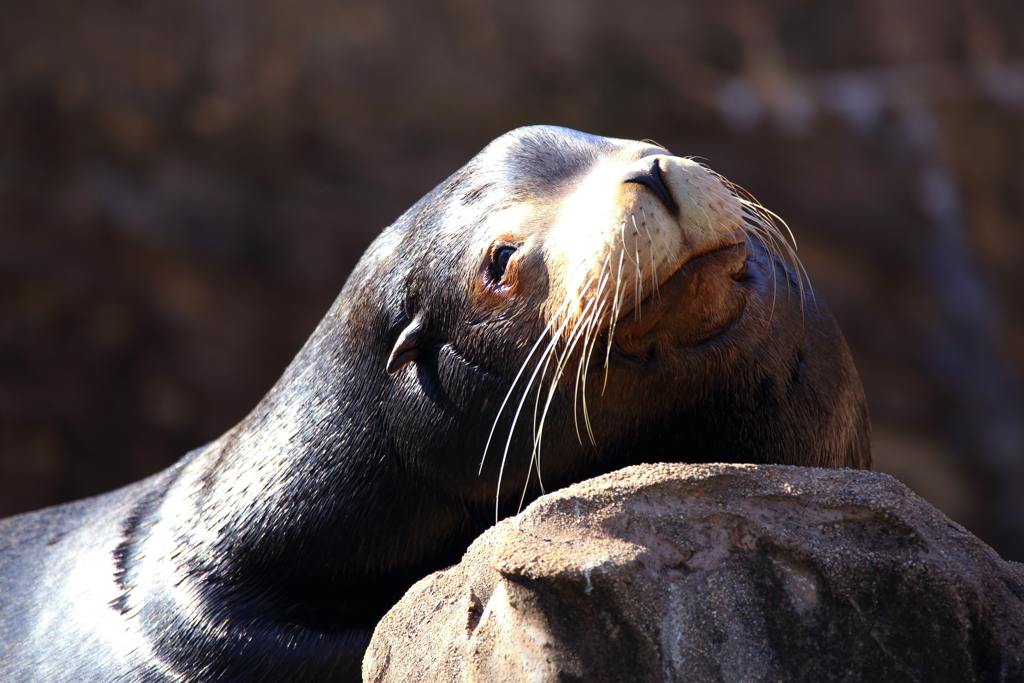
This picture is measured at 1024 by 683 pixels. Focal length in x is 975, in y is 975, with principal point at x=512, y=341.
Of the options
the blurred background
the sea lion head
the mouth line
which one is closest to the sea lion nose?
the sea lion head

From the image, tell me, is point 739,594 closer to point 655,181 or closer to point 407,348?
point 655,181

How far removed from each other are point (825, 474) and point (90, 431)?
7.03 m

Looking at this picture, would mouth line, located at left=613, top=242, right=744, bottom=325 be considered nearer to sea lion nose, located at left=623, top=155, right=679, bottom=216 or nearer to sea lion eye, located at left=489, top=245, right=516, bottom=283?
sea lion nose, located at left=623, top=155, right=679, bottom=216

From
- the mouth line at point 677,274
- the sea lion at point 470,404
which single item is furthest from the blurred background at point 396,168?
the mouth line at point 677,274

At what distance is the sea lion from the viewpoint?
2.39 metres

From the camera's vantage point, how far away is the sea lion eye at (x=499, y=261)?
258cm

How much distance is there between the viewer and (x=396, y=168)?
805 centimetres

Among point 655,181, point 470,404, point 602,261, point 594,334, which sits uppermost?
point 655,181

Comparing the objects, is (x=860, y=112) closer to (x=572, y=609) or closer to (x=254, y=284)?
(x=254, y=284)

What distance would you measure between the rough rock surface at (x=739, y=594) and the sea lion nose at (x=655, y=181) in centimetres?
73

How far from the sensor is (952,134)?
29.5 ft

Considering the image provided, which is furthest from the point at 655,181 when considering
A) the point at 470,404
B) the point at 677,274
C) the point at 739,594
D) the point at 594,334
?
the point at 739,594

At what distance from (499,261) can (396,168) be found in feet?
18.6

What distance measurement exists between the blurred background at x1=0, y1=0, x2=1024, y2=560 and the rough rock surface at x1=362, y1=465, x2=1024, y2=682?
6.37 m
